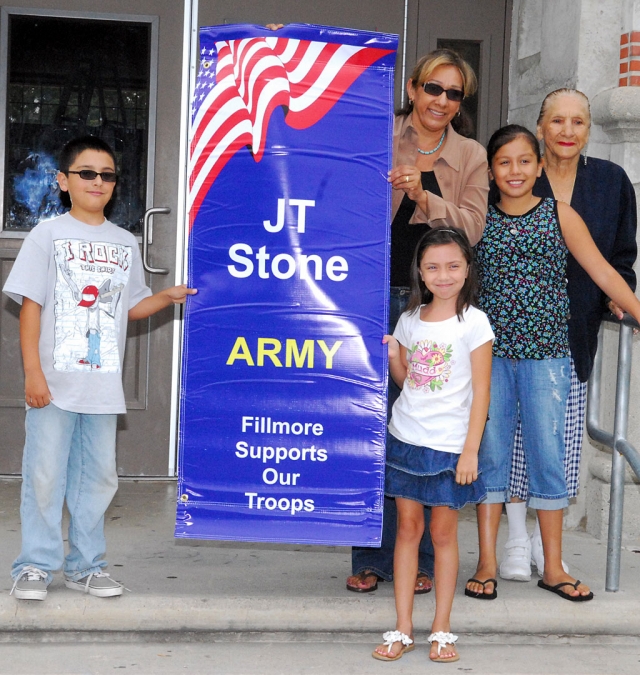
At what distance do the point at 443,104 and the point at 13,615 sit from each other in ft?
7.31

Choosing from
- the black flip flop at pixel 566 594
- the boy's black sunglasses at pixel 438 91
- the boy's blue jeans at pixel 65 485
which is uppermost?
the boy's black sunglasses at pixel 438 91

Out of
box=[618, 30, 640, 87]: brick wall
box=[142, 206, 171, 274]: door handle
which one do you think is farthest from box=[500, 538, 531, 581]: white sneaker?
box=[142, 206, 171, 274]: door handle

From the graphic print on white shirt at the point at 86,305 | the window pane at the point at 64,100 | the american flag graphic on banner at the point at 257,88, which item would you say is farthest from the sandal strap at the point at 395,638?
the window pane at the point at 64,100

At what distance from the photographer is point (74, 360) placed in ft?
11.0

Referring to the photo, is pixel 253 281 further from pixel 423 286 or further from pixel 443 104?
pixel 443 104

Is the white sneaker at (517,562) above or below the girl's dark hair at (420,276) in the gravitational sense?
below

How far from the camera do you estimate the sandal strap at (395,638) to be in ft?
10.5

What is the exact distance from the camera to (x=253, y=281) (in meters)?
3.30

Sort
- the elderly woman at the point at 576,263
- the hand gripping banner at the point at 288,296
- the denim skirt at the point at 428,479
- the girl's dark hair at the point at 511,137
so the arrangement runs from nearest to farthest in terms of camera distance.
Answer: the denim skirt at the point at 428,479 < the hand gripping banner at the point at 288,296 < the girl's dark hair at the point at 511,137 < the elderly woman at the point at 576,263

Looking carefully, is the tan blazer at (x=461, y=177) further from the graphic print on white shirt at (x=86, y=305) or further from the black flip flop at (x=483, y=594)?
the black flip flop at (x=483, y=594)

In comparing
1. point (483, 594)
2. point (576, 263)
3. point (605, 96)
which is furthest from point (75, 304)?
point (605, 96)

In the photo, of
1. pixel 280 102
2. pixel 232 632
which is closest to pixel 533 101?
pixel 280 102

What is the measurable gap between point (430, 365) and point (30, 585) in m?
1.51

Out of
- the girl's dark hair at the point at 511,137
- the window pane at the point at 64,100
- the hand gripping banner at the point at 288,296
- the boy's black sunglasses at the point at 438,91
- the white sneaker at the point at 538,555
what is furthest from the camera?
the window pane at the point at 64,100
